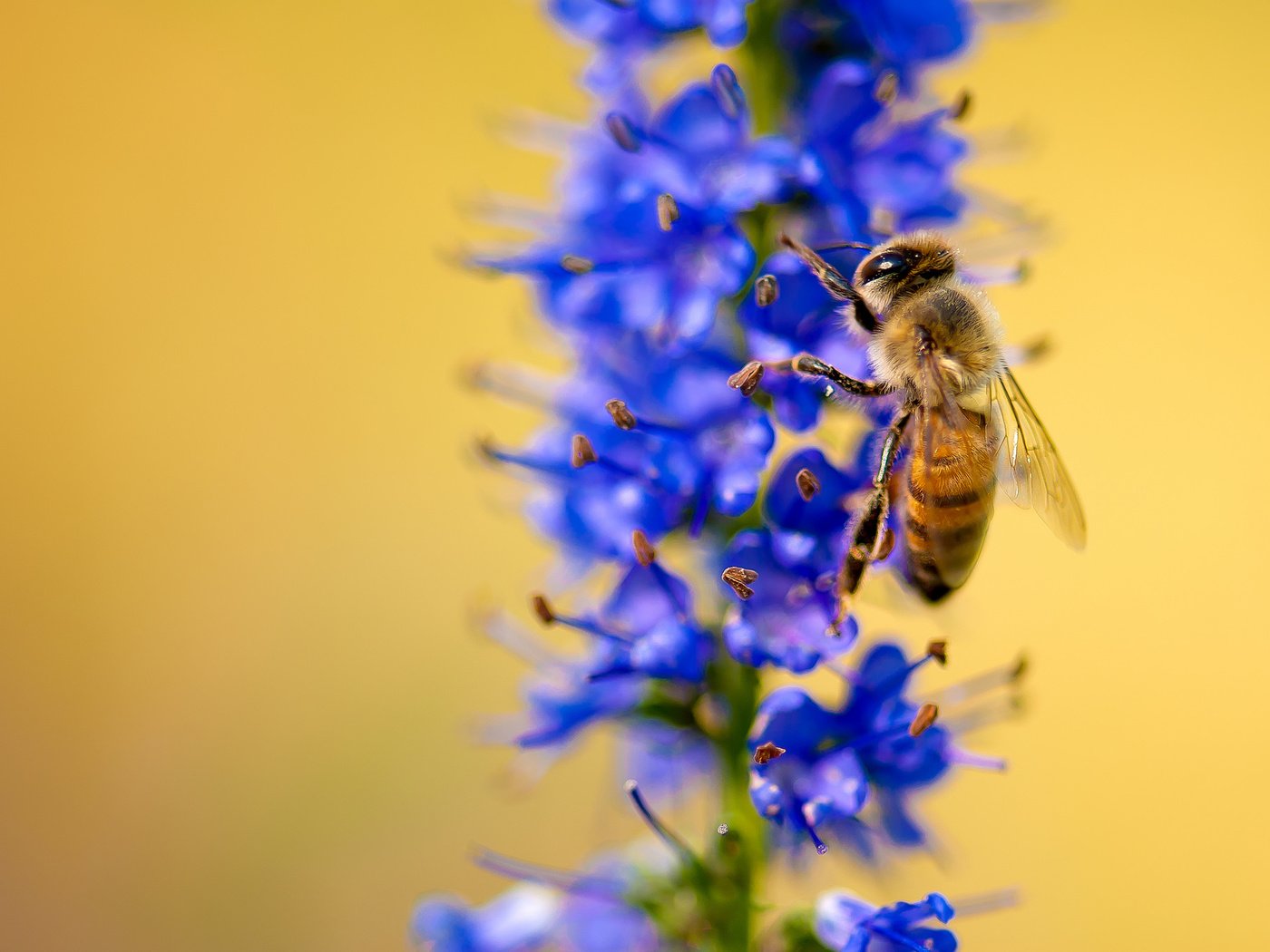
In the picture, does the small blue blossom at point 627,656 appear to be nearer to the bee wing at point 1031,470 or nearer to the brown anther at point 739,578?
the brown anther at point 739,578

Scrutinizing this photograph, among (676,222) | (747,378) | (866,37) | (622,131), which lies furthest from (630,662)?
(866,37)

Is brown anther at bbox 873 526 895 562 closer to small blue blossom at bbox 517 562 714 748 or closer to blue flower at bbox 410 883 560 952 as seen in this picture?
small blue blossom at bbox 517 562 714 748

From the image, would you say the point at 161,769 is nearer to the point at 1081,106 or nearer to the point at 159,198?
the point at 159,198

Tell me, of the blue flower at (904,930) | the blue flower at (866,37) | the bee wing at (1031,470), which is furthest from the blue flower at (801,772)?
the blue flower at (866,37)

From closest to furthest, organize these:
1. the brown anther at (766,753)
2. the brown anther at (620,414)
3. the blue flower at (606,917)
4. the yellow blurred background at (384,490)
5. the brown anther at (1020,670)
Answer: the brown anther at (766,753), the brown anther at (620,414), the brown anther at (1020,670), the blue flower at (606,917), the yellow blurred background at (384,490)

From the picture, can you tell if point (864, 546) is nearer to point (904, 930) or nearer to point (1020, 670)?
point (1020, 670)

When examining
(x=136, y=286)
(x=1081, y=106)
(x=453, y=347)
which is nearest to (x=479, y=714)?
(x=453, y=347)
